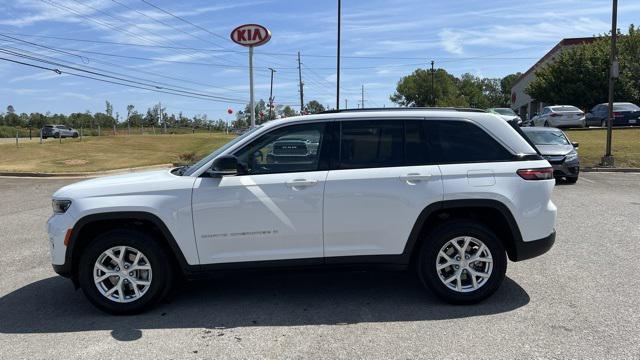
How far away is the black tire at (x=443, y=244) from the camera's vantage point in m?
4.84

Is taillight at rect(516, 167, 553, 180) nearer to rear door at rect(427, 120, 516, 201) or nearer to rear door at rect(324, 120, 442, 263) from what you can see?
rear door at rect(427, 120, 516, 201)

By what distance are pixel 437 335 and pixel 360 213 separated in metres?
1.20

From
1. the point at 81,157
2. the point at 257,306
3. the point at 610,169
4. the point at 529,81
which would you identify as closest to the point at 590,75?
the point at 529,81

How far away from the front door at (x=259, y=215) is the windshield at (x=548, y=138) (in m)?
11.3

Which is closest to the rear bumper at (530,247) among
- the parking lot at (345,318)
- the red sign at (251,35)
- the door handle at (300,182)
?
the parking lot at (345,318)

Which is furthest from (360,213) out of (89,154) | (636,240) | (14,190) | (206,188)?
(89,154)

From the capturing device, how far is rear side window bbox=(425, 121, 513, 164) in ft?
16.1

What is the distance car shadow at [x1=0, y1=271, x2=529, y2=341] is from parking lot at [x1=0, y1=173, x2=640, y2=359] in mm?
10

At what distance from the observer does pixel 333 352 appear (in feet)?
13.0

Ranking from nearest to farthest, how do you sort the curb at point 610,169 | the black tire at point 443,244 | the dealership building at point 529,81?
the black tire at point 443,244 < the curb at point 610,169 < the dealership building at point 529,81

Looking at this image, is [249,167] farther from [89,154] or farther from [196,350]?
[89,154]

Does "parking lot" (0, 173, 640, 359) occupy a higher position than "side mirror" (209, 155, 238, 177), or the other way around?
"side mirror" (209, 155, 238, 177)

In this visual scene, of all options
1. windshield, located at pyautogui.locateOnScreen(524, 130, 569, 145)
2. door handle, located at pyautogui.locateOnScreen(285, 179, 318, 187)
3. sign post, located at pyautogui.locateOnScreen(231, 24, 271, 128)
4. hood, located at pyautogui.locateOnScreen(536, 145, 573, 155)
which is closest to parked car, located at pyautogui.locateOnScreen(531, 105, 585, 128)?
windshield, located at pyautogui.locateOnScreen(524, 130, 569, 145)

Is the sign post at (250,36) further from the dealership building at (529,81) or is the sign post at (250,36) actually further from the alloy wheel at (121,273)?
the dealership building at (529,81)
